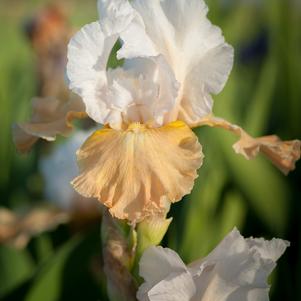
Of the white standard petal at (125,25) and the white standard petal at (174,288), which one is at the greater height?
the white standard petal at (125,25)

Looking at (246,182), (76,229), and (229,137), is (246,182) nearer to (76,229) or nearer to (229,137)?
(229,137)

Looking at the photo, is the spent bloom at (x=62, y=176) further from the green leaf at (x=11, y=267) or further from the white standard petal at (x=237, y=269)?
the white standard petal at (x=237, y=269)

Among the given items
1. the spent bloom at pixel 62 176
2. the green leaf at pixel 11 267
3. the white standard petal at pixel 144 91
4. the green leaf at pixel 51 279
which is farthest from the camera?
the spent bloom at pixel 62 176

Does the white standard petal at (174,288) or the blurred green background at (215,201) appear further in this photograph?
the blurred green background at (215,201)

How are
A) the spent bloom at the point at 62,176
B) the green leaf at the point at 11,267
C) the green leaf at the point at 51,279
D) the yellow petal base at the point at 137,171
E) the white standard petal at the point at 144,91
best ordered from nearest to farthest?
the yellow petal base at the point at 137,171 < the white standard petal at the point at 144,91 < the green leaf at the point at 51,279 < the green leaf at the point at 11,267 < the spent bloom at the point at 62,176

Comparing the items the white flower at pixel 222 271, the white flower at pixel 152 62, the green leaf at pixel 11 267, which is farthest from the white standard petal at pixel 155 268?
the green leaf at pixel 11 267

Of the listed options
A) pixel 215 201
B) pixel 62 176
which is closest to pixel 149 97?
pixel 215 201

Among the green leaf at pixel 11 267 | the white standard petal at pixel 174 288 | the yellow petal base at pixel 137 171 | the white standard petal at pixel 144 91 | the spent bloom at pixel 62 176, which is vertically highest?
the white standard petal at pixel 144 91
